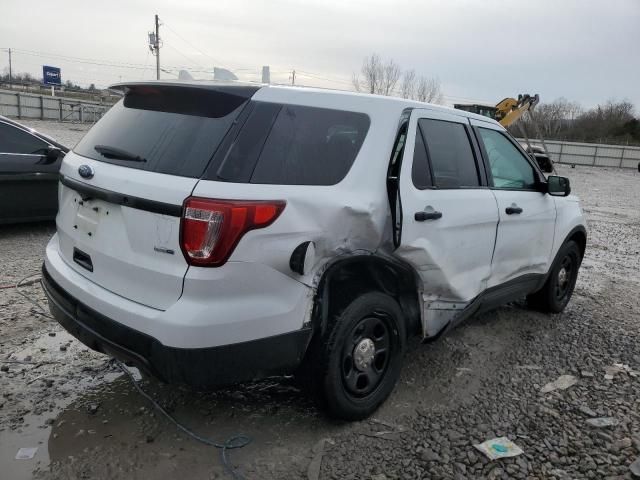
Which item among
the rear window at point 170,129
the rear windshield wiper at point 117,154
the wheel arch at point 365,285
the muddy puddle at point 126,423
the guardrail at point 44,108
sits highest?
the guardrail at point 44,108

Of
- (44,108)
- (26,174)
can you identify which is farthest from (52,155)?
(44,108)

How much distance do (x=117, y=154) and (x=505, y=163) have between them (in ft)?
9.58

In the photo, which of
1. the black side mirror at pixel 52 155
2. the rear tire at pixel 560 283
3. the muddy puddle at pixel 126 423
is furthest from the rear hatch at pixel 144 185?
the black side mirror at pixel 52 155

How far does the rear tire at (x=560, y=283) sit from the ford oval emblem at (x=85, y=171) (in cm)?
398

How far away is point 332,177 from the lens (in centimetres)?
277

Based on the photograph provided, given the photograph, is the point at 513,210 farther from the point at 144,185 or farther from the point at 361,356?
the point at 144,185

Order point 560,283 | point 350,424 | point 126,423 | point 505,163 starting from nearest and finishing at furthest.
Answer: point 126,423 < point 350,424 < point 505,163 < point 560,283

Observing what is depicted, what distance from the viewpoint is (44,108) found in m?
38.5

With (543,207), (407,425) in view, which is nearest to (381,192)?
(407,425)

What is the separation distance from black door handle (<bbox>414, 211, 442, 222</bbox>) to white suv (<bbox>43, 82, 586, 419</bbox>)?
1 cm

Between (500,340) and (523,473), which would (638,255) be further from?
(523,473)

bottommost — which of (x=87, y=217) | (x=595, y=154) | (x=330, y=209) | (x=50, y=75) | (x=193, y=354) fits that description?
(x=193, y=354)

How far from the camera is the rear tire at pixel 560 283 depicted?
16.3 ft

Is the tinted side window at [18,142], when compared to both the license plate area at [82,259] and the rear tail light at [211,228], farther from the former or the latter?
the rear tail light at [211,228]
